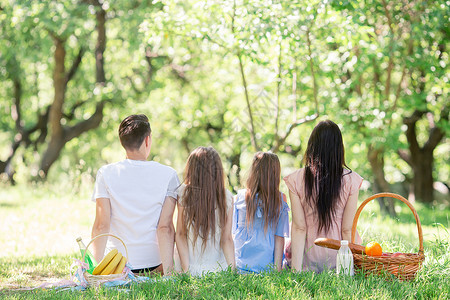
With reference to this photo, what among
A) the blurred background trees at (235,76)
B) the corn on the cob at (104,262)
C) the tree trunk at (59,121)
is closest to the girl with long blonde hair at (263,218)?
the corn on the cob at (104,262)

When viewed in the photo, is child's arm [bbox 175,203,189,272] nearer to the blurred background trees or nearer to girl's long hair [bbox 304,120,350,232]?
girl's long hair [bbox 304,120,350,232]

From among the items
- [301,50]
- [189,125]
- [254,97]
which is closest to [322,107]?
[301,50]

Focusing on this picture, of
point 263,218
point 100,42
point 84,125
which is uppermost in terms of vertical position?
point 100,42

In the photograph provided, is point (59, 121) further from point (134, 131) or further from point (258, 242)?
point (258, 242)

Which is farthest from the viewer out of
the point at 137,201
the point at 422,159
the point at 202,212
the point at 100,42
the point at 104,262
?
the point at 422,159

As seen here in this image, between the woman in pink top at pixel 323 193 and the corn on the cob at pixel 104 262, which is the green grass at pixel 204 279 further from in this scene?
the woman in pink top at pixel 323 193

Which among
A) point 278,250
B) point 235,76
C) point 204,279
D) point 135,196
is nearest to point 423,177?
point 235,76

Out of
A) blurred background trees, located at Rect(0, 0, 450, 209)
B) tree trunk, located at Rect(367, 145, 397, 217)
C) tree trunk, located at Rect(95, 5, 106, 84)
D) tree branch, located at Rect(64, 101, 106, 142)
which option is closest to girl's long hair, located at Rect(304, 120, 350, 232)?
blurred background trees, located at Rect(0, 0, 450, 209)

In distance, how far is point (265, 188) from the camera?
4637 mm

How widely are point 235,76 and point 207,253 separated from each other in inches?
359

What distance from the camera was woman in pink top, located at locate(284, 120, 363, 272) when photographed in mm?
4453

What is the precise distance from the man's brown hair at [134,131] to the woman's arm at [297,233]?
4.61ft

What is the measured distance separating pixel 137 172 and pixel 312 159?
153 cm

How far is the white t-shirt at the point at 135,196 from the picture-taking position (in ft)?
14.8
